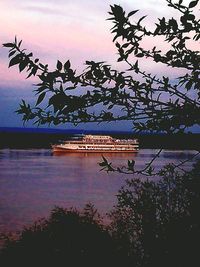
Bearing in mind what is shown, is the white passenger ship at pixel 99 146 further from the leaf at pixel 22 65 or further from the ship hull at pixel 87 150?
the leaf at pixel 22 65

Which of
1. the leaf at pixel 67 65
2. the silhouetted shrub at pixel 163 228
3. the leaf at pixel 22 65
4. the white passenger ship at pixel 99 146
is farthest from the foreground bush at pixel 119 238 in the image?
the white passenger ship at pixel 99 146

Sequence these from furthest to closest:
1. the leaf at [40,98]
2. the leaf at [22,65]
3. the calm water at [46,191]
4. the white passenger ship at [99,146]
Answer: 1. the white passenger ship at [99,146]
2. the calm water at [46,191]
3. the leaf at [22,65]
4. the leaf at [40,98]

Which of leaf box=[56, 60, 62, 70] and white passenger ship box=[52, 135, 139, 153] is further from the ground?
leaf box=[56, 60, 62, 70]

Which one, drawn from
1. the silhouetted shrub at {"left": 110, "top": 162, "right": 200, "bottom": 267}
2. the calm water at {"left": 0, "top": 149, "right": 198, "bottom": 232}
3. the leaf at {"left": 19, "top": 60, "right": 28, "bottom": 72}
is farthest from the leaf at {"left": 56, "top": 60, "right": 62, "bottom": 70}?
the calm water at {"left": 0, "top": 149, "right": 198, "bottom": 232}

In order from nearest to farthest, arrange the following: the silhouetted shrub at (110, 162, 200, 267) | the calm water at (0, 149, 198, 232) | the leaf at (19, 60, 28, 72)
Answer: the leaf at (19, 60, 28, 72) < the silhouetted shrub at (110, 162, 200, 267) < the calm water at (0, 149, 198, 232)

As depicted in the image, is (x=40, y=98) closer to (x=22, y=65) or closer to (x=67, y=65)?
(x=22, y=65)

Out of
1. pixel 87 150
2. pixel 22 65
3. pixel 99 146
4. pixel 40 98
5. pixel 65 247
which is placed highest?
pixel 22 65

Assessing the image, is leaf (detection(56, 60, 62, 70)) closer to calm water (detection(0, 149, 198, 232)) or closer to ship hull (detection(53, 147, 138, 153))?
calm water (detection(0, 149, 198, 232))

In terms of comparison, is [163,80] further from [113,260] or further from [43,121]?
[113,260]

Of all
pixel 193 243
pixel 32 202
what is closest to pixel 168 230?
pixel 193 243

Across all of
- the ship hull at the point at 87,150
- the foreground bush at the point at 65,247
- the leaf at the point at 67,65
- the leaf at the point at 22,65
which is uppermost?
the leaf at the point at 67,65

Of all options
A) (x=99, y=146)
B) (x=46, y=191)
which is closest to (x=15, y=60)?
(x=46, y=191)

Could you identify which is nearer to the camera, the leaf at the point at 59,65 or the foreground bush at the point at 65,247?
the leaf at the point at 59,65

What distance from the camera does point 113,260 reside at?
1023 inches
